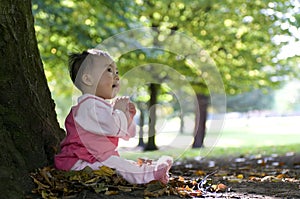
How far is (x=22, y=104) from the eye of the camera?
11.6ft

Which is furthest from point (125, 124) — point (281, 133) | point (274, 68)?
point (281, 133)

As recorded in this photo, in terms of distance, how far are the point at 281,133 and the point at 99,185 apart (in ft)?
100

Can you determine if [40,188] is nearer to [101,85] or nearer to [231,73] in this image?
[101,85]

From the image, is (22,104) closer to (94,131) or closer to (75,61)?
(75,61)

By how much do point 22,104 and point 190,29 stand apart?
33.3ft

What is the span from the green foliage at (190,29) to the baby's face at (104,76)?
320cm

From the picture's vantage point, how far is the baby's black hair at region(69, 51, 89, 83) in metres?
3.56

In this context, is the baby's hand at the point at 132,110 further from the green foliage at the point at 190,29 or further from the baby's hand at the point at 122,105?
the green foliage at the point at 190,29

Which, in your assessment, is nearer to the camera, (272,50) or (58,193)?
(58,193)

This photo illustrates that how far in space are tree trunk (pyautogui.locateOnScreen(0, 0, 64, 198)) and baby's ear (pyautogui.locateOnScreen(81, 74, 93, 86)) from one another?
0.49 meters

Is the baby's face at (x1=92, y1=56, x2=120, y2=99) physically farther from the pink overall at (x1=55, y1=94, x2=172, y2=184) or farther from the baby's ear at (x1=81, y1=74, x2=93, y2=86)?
the pink overall at (x1=55, y1=94, x2=172, y2=184)

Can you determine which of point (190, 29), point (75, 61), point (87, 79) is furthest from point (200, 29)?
point (87, 79)

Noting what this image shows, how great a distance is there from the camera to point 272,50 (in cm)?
1463

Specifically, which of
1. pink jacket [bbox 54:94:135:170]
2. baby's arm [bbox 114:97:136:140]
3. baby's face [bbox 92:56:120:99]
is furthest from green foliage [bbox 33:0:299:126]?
pink jacket [bbox 54:94:135:170]
